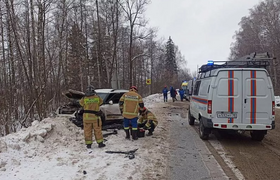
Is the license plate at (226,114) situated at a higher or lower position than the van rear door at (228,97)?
lower

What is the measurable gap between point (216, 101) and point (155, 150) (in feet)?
7.52

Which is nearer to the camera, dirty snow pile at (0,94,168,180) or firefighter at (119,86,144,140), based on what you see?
dirty snow pile at (0,94,168,180)

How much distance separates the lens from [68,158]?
5.27 m

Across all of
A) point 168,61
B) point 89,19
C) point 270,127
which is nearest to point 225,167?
point 270,127

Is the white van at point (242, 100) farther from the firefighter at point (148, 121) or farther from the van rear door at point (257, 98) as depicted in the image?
the firefighter at point (148, 121)

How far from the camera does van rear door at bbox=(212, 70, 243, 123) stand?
6734 mm

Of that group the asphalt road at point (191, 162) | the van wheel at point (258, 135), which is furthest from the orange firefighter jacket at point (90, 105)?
the van wheel at point (258, 135)

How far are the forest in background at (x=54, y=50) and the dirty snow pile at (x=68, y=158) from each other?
438 cm

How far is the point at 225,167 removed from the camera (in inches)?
200

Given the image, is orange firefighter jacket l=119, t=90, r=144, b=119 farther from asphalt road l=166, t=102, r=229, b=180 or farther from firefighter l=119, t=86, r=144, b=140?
asphalt road l=166, t=102, r=229, b=180

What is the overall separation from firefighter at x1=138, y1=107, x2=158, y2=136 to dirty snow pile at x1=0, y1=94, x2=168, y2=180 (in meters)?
0.78

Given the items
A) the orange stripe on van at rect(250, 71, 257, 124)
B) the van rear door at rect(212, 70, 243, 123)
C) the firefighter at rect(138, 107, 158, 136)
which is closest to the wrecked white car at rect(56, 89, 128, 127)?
the firefighter at rect(138, 107, 158, 136)

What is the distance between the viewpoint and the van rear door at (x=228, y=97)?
6734mm

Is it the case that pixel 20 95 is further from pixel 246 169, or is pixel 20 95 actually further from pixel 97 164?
pixel 246 169
